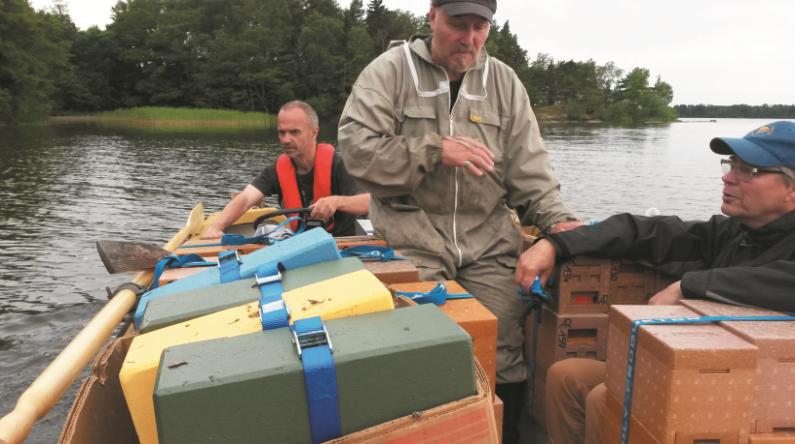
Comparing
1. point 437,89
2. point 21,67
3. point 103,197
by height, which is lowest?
point 103,197

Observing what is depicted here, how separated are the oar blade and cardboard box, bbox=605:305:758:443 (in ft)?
9.80

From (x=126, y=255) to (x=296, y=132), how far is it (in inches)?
97.5

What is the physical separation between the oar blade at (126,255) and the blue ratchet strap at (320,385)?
246 cm

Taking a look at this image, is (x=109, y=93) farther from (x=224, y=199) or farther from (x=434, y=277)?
(x=434, y=277)

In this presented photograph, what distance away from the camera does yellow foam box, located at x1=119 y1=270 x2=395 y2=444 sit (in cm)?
156

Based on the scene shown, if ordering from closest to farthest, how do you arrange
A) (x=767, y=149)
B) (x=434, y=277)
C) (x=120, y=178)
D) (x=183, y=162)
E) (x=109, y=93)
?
(x=767, y=149) → (x=434, y=277) → (x=120, y=178) → (x=183, y=162) → (x=109, y=93)

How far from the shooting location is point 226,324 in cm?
180

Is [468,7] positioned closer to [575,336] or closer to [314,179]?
[575,336]

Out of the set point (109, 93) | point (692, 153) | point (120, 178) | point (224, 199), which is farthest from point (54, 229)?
point (109, 93)

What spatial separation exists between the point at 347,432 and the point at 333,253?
99cm

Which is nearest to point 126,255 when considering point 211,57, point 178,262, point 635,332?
point 178,262

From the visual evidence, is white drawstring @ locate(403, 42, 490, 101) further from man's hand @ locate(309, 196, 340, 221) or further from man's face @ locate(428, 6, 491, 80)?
man's hand @ locate(309, 196, 340, 221)

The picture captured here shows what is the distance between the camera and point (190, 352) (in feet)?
5.03

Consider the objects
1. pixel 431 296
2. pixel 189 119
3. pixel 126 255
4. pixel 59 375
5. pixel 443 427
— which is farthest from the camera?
pixel 189 119
